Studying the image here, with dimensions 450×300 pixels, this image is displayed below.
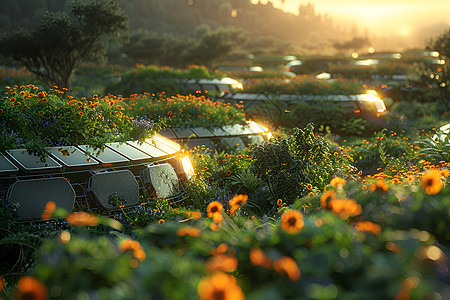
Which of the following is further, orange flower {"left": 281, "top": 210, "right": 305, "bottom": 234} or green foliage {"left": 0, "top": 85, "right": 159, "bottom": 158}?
green foliage {"left": 0, "top": 85, "right": 159, "bottom": 158}

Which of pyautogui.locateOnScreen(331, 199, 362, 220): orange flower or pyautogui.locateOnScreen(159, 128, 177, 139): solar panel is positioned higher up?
pyautogui.locateOnScreen(331, 199, 362, 220): orange flower

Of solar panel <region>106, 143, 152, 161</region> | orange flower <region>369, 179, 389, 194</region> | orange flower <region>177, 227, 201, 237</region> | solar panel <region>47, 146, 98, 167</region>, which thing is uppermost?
orange flower <region>177, 227, 201, 237</region>

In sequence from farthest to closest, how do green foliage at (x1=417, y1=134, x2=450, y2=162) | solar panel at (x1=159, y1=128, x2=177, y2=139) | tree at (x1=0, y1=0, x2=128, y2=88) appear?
1. tree at (x1=0, y1=0, x2=128, y2=88)
2. solar panel at (x1=159, y1=128, x2=177, y2=139)
3. green foliage at (x1=417, y1=134, x2=450, y2=162)

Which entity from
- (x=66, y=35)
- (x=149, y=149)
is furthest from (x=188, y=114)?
(x=66, y=35)

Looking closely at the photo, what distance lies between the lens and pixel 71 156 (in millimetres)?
5270

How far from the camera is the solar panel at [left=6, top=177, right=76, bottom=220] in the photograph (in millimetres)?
4773

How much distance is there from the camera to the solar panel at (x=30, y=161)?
4.89m

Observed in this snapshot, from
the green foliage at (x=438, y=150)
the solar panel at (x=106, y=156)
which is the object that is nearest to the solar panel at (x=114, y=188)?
the solar panel at (x=106, y=156)

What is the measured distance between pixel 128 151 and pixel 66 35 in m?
14.6

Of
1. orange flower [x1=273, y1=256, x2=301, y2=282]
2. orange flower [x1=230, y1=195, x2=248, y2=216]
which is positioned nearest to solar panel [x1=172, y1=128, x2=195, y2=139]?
orange flower [x1=230, y1=195, x2=248, y2=216]

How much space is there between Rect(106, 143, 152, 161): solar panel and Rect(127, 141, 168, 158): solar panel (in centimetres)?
10

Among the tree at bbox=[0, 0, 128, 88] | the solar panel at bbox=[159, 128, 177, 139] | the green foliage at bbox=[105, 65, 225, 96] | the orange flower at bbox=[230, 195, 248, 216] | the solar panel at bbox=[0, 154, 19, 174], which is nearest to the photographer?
the orange flower at bbox=[230, 195, 248, 216]

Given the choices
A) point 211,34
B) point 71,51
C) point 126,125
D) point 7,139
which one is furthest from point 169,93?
point 211,34

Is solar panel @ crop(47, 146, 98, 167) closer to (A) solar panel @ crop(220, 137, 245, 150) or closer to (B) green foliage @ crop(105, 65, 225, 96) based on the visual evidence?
(A) solar panel @ crop(220, 137, 245, 150)
